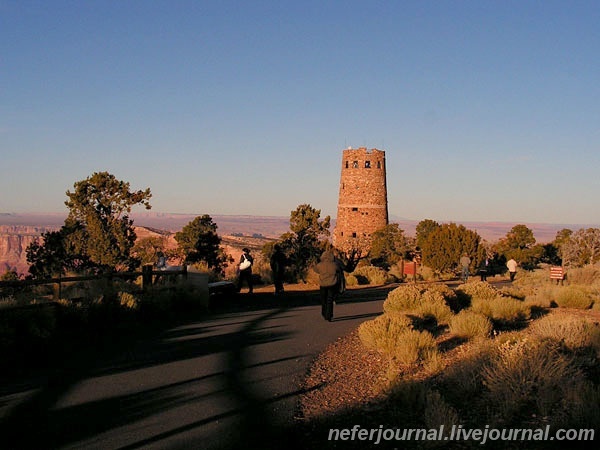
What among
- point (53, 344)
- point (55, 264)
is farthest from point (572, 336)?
point (55, 264)

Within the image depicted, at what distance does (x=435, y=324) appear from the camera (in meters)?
14.3

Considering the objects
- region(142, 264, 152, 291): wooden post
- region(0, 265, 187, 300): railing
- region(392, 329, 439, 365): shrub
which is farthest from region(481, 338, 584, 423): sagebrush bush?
region(142, 264, 152, 291): wooden post

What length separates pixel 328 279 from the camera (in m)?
14.2

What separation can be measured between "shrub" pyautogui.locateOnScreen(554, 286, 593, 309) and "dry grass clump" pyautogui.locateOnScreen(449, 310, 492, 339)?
7480 millimetres

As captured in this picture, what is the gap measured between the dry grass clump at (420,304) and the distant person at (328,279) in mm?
1838

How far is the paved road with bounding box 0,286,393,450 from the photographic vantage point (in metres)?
6.16

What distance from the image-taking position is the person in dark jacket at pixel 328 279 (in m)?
14.2

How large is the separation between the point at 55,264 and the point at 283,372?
28.2m

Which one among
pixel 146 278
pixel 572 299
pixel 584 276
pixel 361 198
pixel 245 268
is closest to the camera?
pixel 146 278

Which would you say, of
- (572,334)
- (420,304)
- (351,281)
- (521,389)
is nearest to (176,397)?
(521,389)

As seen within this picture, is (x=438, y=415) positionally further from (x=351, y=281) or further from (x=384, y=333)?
(x=351, y=281)

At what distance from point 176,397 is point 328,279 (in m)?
7.00

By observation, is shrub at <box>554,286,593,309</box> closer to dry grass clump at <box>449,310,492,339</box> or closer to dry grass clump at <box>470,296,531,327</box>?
dry grass clump at <box>470,296,531,327</box>

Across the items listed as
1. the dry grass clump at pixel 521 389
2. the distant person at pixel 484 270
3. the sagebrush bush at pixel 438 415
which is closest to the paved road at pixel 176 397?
the sagebrush bush at pixel 438 415
